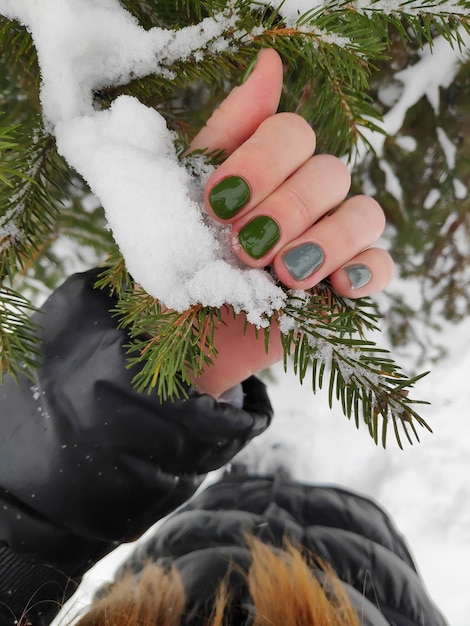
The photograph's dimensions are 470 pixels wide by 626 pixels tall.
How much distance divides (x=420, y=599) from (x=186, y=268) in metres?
1.23

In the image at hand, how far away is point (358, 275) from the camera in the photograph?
2.08ft

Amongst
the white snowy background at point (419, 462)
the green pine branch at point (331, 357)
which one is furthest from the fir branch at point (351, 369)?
the white snowy background at point (419, 462)

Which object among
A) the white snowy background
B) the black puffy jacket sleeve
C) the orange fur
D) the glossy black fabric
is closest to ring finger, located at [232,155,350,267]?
the black puffy jacket sleeve

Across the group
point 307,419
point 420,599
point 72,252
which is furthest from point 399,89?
point 307,419

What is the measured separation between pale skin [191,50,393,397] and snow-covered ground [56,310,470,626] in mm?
1541

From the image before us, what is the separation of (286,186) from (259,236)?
12 cm

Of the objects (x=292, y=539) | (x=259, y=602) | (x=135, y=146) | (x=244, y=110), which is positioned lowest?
(x=292, y=539)

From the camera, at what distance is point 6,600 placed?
32.2 inches

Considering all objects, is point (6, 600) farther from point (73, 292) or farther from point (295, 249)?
point (295, 249)

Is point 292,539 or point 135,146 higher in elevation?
point 135,146

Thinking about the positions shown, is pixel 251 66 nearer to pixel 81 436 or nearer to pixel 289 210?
pixel 289 210

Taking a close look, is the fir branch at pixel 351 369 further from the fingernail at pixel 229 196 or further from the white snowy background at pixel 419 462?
the white snowy background at pixel 419 462

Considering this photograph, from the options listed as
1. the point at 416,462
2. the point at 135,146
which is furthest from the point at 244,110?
the point at 416,462

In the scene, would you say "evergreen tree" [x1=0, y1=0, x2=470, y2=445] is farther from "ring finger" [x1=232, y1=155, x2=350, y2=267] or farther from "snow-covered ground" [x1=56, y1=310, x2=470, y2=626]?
"snow-covered ground" [x1=56, y1=310, x2=470, y2=626]
